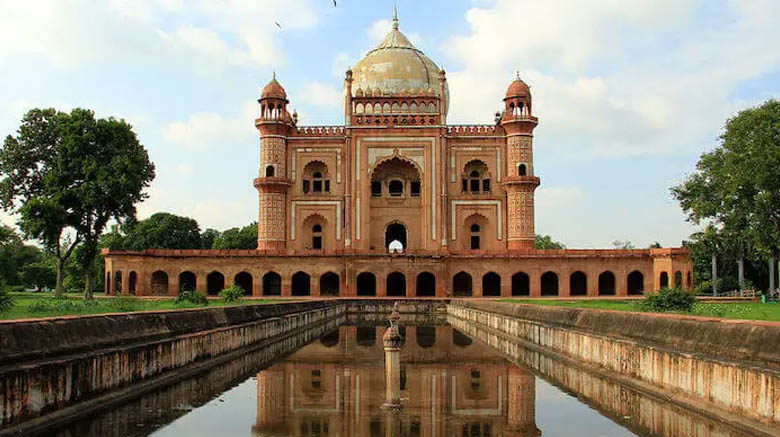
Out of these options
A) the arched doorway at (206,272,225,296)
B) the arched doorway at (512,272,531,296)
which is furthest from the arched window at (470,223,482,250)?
the arched doorway at (206,272,225,296)

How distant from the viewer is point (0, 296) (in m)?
10.6

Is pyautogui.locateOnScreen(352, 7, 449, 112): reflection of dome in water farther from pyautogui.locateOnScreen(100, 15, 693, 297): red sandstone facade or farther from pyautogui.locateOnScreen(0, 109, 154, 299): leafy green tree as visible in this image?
pyautogui.locateOnScreen(0, 109, 154, 299): leafy green tree

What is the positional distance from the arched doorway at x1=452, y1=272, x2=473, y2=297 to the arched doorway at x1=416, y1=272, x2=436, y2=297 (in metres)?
1.23

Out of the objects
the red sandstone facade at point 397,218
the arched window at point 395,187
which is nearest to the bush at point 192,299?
the red sandstone facade at point 397,218

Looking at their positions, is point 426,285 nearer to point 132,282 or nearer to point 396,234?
point 396,234

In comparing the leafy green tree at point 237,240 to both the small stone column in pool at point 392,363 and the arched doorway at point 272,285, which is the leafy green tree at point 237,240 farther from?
the small stone column in pool at point 392,363

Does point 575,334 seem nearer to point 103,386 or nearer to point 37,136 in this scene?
point 103,386

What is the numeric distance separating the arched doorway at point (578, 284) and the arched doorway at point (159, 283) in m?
21.3

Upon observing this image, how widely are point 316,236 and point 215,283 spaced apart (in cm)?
633

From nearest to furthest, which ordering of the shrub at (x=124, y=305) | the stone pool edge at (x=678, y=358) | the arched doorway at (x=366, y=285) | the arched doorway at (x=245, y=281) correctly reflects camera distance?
the stone pool edge at (x=678, y=358) → the shrub at (x=124, y=305) → the arched doorway at (x=245, y=281) → the arched doorway at (x=366, y=285)

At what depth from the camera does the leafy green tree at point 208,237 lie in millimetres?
62062

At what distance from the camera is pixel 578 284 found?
3978cm

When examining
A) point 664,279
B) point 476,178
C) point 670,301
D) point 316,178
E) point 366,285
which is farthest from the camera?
point 316,178

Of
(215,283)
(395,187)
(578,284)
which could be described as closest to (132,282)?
(215,283)
